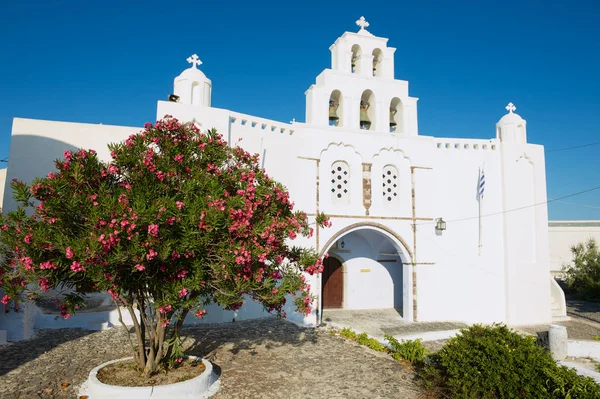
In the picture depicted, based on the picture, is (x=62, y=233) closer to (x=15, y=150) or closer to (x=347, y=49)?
(x=15, y=150)

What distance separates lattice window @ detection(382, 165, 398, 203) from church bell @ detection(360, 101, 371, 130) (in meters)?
1.83

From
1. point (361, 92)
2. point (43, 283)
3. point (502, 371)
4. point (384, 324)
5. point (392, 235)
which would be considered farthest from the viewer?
point (361, 92)

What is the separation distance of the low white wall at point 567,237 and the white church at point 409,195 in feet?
46.1

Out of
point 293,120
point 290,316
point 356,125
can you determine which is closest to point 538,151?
point 356,125

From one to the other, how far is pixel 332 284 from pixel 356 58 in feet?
28.2

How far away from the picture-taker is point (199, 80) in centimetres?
1371

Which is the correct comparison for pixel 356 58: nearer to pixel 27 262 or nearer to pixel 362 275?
pixel 362 275

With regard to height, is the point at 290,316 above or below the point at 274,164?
below

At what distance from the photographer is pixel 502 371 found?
612 cm

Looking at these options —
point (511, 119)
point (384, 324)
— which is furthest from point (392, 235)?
point (511, 119)

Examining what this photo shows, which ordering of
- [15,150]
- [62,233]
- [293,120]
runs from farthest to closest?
[293,120] → [15,150] → [62,233]

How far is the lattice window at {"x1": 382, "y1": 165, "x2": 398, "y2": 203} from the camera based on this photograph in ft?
51.7

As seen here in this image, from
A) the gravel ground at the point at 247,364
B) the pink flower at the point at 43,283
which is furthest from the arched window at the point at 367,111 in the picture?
the pink flower at the point at 43,283

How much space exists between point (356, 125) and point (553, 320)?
10499 mm
